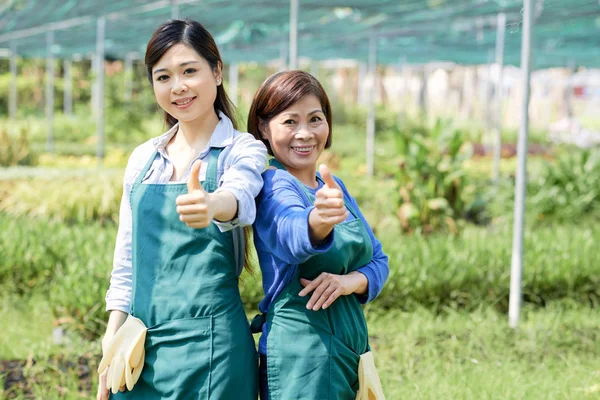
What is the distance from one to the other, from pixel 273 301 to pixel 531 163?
38.7 feet

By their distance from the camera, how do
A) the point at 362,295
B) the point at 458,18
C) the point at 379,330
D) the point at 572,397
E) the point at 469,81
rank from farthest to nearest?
the point at 469,81 < the point at 458,18 < the point at 379,330 < the point at 572,397 < the point at 362,295

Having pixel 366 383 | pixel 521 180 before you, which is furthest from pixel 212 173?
pixel 521 180

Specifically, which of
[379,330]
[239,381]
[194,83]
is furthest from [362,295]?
[379,330]

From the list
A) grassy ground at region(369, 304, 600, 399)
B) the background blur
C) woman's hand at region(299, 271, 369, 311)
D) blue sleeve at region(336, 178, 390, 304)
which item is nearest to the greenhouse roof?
the background blur

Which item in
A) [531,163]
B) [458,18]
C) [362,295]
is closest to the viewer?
[362,295]

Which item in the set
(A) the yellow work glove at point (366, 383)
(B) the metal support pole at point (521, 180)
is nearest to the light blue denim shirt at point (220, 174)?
(A) the yellow work glove at point (366, 383)

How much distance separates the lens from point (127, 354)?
1725mm

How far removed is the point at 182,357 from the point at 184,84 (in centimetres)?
56

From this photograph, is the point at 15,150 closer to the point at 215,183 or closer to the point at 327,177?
the point at 215,183

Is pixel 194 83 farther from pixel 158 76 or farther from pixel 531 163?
pixel 531 163

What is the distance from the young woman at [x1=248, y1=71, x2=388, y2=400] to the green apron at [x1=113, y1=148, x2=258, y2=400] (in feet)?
0.25

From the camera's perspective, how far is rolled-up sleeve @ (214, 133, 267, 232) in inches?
63.4

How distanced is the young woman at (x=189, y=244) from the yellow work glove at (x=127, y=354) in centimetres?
2

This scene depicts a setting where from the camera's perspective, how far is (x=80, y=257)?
4922 millimetres
